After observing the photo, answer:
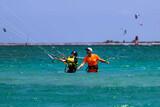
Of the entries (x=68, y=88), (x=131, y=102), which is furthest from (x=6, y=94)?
(x=131, y=102)

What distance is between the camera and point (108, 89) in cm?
2667

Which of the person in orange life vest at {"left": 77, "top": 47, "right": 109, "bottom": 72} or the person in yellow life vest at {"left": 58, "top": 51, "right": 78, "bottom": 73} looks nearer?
the person in orange life vest at {"left": 77, "top": 47, "right": 109, "bottom": 72}

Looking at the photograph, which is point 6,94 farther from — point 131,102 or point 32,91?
point 131,102

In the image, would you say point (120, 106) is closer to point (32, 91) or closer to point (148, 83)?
point (32, 91)

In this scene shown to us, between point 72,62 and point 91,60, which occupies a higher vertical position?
point 91,60

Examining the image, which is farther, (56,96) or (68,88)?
(68,88)

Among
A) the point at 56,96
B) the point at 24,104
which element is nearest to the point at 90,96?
the point at 56,96

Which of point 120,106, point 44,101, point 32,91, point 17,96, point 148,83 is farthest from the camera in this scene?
point 148,83

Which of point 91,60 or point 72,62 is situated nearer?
point 91,60

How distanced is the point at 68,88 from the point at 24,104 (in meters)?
5.12

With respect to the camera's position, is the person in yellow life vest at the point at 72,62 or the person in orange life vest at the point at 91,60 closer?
the person in orange life vest at the point at 91,60

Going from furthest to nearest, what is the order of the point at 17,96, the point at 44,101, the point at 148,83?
the point at 148,83 → the point at 17,96 → the point at 44,101

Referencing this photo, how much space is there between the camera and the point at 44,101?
2305 centimetres

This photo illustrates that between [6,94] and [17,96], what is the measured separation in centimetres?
103
